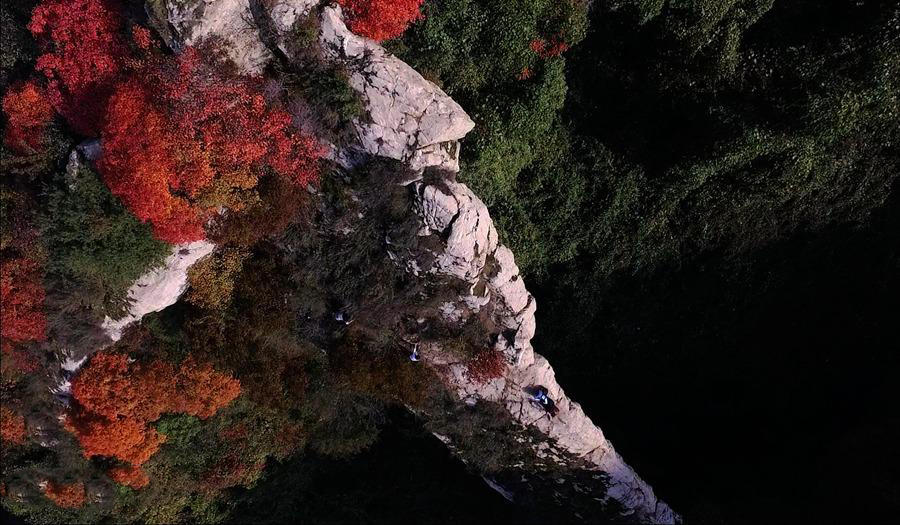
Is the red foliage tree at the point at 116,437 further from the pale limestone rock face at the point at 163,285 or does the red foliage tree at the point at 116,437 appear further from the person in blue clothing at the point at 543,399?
the person in blue clothing at the point at 543,399

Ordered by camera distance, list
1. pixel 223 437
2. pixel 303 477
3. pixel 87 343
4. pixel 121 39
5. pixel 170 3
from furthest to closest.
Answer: pixel 303 477 < pixel 223 437 < pixel 87 343 < pixel 121 39 < pixel 170 3

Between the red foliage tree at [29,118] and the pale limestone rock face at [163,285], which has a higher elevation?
the red foliage tree at [29,118]

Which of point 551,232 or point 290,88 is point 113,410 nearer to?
point 290,88

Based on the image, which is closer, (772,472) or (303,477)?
(772,472)

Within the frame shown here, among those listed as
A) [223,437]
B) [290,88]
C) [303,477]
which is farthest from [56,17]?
[303,477]

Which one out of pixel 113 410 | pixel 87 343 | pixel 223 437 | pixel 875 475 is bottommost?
pixel 223 437

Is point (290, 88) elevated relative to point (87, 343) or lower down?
elevated

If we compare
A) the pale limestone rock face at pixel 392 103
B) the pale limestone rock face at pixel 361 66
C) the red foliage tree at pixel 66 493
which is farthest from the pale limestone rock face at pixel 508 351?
the red foliage tree at pixel 66 493

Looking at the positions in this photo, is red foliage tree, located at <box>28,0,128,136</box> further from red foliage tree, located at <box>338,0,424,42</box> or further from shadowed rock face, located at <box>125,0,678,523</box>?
red foliage tree, located at <box>338,0,424,42</box>
